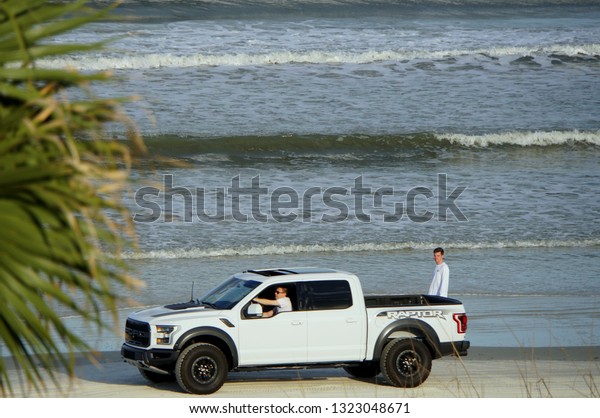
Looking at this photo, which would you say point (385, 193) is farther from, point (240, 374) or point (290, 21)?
point (290, 21)

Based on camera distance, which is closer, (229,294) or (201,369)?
(201,369)

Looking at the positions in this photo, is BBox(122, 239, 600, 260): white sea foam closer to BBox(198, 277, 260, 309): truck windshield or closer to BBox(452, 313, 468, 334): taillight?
BBox(198, 277, 260, 309): truck windshield

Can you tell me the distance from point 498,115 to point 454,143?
3.63 metres

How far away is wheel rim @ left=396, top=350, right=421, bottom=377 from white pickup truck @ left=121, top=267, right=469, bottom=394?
0.04 ft

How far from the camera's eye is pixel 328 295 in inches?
478

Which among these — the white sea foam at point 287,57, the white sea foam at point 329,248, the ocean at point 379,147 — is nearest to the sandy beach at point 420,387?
the ocean at point 379,147

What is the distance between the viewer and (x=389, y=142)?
1176 inches

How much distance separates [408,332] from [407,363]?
388 millimetres

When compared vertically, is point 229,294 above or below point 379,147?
above

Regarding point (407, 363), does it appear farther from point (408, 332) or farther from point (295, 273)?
point (295, 273)

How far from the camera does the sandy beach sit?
1139cm

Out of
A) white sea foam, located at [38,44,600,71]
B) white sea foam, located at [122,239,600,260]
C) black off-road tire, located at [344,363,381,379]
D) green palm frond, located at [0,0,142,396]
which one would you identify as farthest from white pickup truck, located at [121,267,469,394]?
white sea foam, located at [38,44,600,71]

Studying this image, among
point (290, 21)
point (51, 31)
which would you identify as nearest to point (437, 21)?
point (290, 21)
